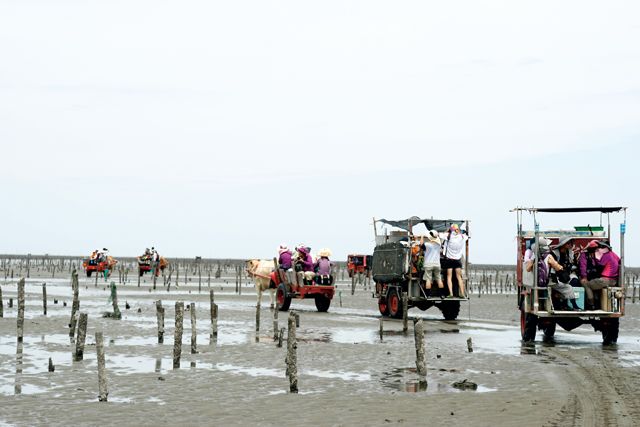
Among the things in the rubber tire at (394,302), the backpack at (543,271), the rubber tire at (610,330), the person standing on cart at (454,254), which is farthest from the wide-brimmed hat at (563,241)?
the rubber tire at (394,302)

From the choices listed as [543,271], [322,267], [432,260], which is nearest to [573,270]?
[543,271]

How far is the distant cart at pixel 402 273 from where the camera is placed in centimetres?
3039

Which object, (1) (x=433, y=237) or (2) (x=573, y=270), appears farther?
(1) (x=433, y=237)

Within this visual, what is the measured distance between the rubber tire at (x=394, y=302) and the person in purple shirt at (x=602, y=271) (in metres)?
9.11

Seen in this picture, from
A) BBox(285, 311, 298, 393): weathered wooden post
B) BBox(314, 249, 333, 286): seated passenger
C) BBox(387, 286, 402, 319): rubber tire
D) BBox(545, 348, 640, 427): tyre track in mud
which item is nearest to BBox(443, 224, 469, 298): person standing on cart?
BBox(387, 286, 402, 319): rubber tire

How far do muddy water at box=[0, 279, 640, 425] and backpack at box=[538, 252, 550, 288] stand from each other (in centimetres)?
157

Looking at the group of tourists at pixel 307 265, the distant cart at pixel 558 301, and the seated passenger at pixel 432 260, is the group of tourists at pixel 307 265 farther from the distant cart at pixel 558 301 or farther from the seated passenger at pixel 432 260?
the distant cart at pixel 558 301

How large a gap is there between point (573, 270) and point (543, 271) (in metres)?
1.43

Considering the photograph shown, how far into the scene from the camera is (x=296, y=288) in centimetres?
3444

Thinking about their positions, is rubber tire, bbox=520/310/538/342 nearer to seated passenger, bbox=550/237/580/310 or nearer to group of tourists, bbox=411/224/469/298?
seated passenger, bbox=550/237/580/310

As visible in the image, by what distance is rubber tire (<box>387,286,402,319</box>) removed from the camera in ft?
104

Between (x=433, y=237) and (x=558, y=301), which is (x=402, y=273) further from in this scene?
(x=558, y=301)

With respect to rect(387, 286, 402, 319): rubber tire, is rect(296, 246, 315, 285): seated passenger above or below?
above

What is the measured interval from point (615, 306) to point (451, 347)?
13.4 ft
